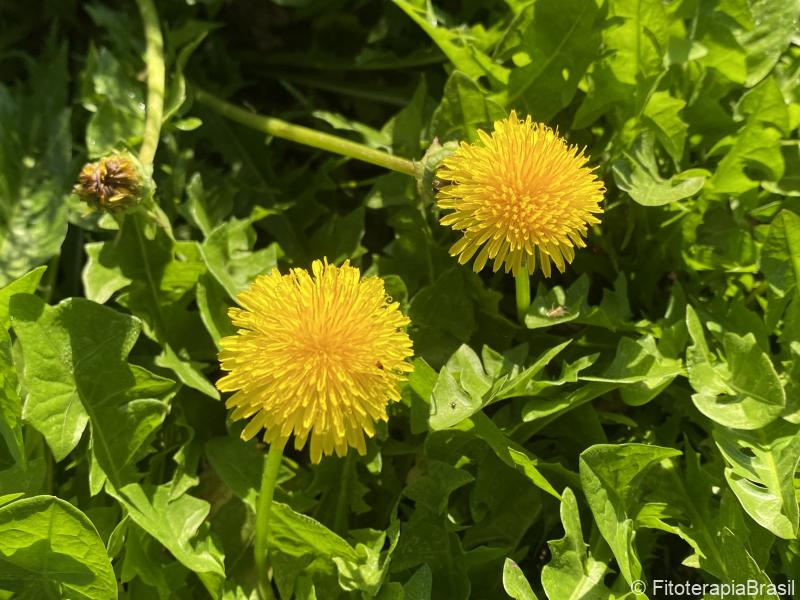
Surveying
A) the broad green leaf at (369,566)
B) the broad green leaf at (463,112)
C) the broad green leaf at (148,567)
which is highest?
the broad green leaf at (463,112)

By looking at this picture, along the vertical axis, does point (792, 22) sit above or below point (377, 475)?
above

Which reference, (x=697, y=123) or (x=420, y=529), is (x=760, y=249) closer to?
(x=697, y=123)

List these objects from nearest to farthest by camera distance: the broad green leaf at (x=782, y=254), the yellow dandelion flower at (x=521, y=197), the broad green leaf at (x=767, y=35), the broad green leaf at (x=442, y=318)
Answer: the yellow dandelion flower at (x=521, y=197), the broad green leaf at (x=782, y=254), the broad green leaf at (x=442, y=318), the broad green leaf at (x=767, y=35)

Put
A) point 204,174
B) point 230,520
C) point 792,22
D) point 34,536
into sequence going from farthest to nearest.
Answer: point 204,174 < point 792,22 < point 230,520 < point 34,536

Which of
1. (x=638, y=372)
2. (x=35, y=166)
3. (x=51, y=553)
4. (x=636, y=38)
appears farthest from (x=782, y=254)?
(x=35, y=166)

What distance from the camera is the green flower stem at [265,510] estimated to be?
3.64 feet

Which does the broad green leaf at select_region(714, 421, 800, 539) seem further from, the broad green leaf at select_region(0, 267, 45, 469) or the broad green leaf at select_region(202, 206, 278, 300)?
the broad green leaf at select_region(0, 267, 45, 469)

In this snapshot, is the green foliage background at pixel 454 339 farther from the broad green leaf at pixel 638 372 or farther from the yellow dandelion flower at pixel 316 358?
the yellow dandelion flower at pixel 316 358

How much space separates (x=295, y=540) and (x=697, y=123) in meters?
1.07

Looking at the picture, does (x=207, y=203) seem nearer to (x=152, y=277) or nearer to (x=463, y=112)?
(x=152, y=277)

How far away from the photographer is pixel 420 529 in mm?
1301

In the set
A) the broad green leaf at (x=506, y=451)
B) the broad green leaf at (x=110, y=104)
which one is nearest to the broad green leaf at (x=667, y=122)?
the broad green leaf at (x=506, y=451)

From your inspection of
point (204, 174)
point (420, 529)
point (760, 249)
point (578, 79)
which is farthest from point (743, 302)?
point (204, 174)

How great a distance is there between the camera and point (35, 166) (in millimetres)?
1726
